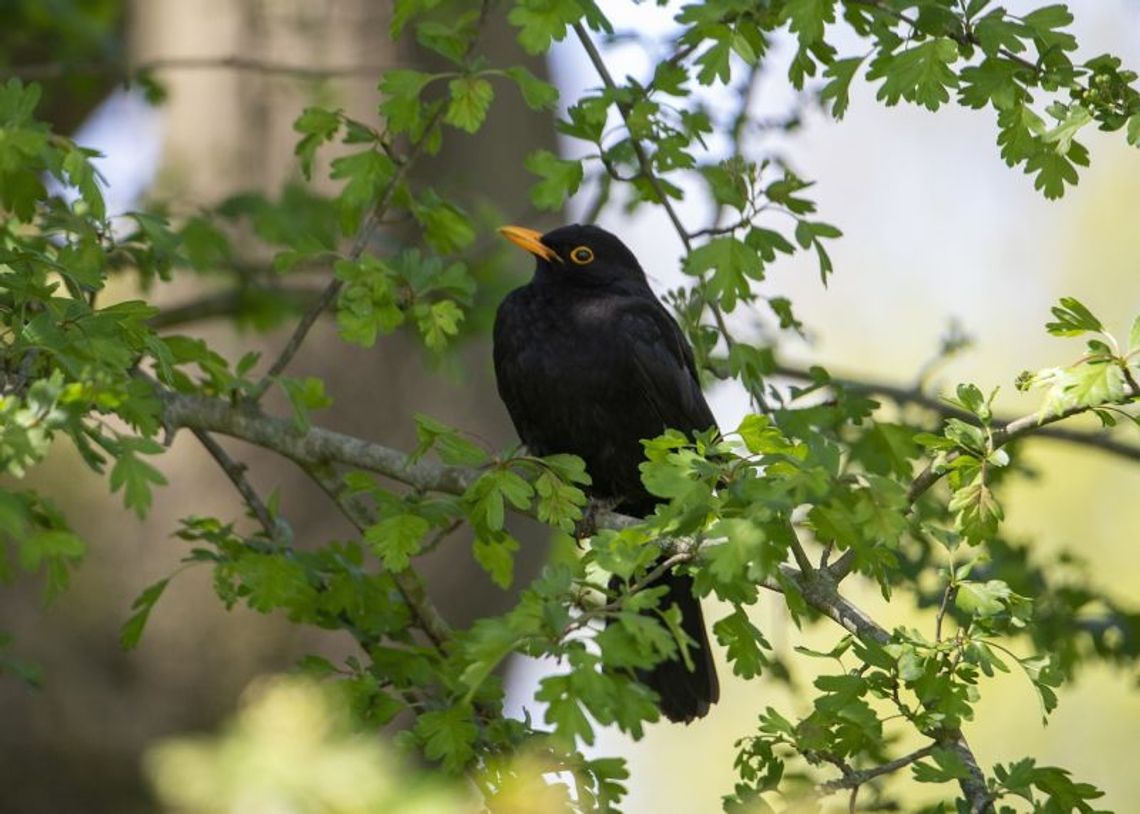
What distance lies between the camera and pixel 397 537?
3588mm

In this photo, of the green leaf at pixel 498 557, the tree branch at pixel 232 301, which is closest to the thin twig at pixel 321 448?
the green leaf at pixel 498 557

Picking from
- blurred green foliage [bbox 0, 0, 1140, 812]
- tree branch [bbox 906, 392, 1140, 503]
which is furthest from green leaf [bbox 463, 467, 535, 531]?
tree branch [bbox 906, 392, 1140, 503]

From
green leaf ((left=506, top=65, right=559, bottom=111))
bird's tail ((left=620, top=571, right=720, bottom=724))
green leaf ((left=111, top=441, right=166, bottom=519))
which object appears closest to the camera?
green leaf ((left=111, top=441, right=166, bottom=519))

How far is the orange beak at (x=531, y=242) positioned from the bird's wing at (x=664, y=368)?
0.34 m

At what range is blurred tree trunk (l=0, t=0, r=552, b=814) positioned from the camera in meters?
6.54

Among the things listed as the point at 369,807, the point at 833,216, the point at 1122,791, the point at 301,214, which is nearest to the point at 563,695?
the point at 369,807

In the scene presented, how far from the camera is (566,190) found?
3951 millimetres

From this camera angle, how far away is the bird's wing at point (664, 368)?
4.93 m

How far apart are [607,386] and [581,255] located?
58 centimetres

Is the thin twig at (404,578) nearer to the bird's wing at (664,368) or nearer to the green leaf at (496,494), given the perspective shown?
the green leaf at (496,494)

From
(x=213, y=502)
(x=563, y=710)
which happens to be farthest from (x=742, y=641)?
(x=213, y=502)

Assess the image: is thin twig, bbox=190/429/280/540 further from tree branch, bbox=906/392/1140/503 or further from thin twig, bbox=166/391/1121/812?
tree branch, bbox=906/392/1140/503

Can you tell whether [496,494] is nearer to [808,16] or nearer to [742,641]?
[742,641]

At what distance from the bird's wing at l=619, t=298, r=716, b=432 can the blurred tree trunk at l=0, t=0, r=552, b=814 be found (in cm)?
186
